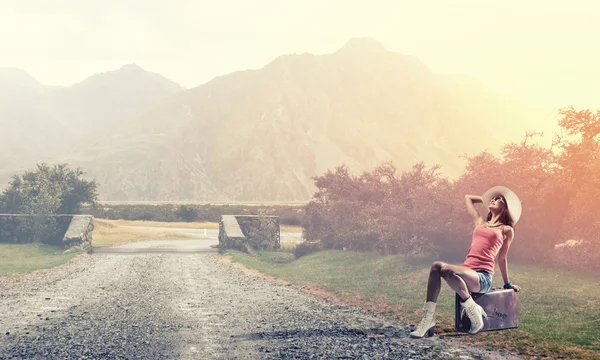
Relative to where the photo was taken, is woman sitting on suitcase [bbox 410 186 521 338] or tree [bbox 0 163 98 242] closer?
woman sitting on suitcase [bbox 410 186 521 338]

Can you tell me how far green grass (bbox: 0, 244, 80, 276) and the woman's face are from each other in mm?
21393

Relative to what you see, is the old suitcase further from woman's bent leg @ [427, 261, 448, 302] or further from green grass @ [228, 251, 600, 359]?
green grass @ [228, 251, 600, 359]

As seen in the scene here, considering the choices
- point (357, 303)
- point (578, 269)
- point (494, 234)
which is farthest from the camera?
point (578, 269)

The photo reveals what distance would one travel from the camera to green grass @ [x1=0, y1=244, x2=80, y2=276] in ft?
79.4

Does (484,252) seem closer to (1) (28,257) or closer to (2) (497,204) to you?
(2) (497,204)

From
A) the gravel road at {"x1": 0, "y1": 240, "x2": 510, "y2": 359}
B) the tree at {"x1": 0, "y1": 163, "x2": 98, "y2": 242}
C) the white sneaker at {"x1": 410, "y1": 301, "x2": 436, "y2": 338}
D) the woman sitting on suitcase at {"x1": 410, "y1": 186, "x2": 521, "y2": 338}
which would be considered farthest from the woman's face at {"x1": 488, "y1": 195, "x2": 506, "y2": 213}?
the tree at {"x1": 0, "y1": 163, "x2": 98, "y2": 242}

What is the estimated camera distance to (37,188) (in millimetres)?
33969

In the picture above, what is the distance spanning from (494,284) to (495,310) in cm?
1009

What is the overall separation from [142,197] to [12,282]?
157172 mm

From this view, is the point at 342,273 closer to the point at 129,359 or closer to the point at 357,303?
the point at 357,303

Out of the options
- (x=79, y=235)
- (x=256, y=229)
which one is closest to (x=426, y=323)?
(x=79, y=235)

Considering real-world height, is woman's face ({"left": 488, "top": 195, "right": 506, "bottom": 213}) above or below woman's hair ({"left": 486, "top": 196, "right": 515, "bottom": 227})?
above

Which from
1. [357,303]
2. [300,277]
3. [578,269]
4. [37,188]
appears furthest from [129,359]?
[37,188]

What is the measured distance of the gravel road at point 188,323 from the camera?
9797mm
